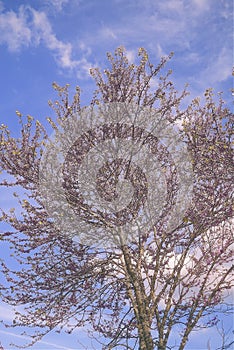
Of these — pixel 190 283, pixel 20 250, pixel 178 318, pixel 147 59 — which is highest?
pixel 147 59

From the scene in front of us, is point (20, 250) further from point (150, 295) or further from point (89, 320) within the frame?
point (150, 295)

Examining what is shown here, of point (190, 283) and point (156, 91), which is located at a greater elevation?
point (156, 91)

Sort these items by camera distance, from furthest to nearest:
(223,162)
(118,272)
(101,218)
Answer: (118,272)
(101,218)
(223,162)

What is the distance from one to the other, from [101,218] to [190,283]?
2.55 meters

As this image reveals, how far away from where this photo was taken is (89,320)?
10.3m

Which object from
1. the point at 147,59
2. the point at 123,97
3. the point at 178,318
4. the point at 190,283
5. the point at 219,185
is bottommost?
the point at 178,318

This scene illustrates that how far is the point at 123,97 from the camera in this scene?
33.4ft

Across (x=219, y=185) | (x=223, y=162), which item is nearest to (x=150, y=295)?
(x=219, y=185)

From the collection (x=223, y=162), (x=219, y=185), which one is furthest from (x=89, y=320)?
(x=223, y=162)

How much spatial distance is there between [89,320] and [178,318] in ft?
7.60

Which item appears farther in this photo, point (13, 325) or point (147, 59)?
point (147, 59)

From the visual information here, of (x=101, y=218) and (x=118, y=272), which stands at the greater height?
(x=101, y=218)

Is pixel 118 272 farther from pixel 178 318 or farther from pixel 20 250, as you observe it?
pixel 20 250

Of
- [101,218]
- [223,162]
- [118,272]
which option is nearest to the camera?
[223,162]
